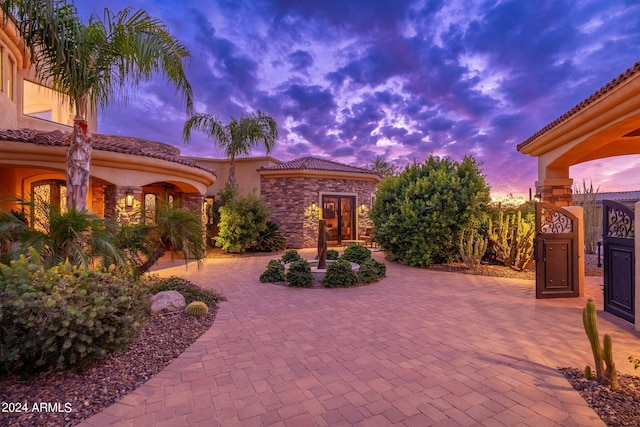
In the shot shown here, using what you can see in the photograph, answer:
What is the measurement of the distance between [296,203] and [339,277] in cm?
896

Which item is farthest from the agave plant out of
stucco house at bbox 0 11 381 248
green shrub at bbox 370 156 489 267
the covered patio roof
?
the covered patio roof

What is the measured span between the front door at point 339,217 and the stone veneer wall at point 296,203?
483 millimetres

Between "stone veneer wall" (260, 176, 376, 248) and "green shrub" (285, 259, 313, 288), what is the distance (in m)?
8.38

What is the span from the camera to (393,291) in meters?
7.07

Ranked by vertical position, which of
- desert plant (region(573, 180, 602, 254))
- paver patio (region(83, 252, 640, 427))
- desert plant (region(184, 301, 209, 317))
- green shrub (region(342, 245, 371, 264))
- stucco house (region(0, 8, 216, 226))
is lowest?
paver patio (region(83, 252, 640, 427))

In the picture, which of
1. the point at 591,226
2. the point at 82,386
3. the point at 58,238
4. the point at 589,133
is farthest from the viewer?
the point at 591,226

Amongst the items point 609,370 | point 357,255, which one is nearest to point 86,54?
point 357,255

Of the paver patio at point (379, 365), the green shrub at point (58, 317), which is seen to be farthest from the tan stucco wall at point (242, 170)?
the green shrub at point (58, 317)

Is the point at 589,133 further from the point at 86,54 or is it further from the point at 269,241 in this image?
the point at 269,241

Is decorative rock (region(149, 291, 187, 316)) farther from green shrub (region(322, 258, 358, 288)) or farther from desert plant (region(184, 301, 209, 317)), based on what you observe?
green shrub (region(322, 258, 358, 288))

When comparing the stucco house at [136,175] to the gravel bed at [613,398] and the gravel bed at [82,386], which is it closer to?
the gravel bed at [82,386]

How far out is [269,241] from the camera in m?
14.4

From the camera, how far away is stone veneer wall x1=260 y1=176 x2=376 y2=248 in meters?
16.0

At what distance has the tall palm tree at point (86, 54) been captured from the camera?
533 cm
